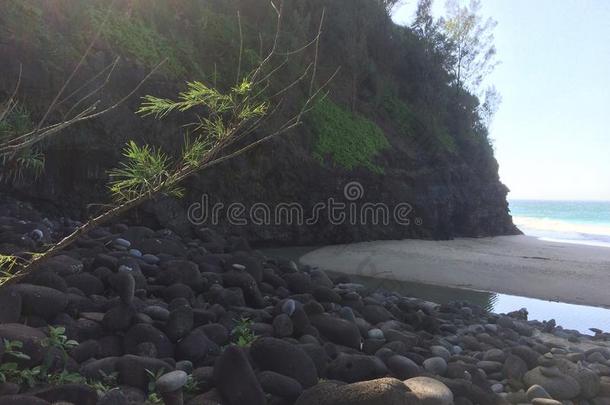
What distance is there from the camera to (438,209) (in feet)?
58.4

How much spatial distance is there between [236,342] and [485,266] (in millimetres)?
8924

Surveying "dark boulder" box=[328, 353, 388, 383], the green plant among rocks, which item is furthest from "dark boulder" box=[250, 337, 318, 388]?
the green plant among rocks

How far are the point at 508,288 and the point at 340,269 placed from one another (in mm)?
3479

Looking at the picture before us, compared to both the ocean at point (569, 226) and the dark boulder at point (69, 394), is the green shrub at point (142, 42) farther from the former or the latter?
the ocean at point (569, 226)

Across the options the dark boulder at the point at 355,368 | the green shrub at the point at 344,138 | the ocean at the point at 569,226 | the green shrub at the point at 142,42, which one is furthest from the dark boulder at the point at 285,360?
the ocean at the point at 569,226

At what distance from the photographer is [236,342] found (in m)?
3.87

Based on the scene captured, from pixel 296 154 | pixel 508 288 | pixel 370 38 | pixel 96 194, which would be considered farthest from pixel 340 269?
pixel 370 38

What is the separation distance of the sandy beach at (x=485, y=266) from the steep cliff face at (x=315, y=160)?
146 cm

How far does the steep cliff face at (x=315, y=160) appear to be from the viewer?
9.69 m

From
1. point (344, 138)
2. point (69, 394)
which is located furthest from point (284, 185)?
point (69, 394)

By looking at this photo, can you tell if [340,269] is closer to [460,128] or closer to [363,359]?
[363,359]

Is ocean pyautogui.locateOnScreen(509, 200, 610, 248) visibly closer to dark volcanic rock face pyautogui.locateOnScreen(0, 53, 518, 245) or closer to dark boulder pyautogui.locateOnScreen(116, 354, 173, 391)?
dark volcanic rock face pyautogui.locateOnScreen(0, 53, 518, 245)

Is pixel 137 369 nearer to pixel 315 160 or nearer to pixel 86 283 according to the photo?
pixel 86 283

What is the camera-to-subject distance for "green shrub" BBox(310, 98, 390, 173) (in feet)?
49.5
